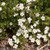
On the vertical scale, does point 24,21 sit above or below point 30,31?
above

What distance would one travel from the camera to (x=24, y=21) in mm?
2359

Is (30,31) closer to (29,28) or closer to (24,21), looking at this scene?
(29,28)

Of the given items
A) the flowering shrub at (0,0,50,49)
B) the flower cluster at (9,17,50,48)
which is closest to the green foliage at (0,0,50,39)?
the flowering shrub at (0,0,50,49)

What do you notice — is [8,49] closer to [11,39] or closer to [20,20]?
[11,39]

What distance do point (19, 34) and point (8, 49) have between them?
0.46 metres

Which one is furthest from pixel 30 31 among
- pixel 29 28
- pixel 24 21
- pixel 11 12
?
pixel 11 12

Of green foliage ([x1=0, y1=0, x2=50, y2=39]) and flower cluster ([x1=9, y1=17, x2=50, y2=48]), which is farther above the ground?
green foliage ([x1=0, y1=0, x2=50, y2=39])

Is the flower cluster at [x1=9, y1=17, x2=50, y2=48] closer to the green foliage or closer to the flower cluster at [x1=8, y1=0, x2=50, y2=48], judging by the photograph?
the flower cluster at [x1=8, y1=0, x2=50, y2=48]

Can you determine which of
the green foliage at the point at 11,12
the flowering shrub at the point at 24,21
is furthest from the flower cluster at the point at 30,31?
the green foliage at the point at 11,12

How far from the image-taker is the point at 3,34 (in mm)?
2521

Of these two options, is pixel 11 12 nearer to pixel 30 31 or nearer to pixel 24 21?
pixel 24 21

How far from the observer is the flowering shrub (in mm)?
2340

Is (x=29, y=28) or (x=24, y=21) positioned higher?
(x=24, y=21)

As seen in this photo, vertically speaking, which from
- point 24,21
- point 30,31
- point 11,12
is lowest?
point 30,31
